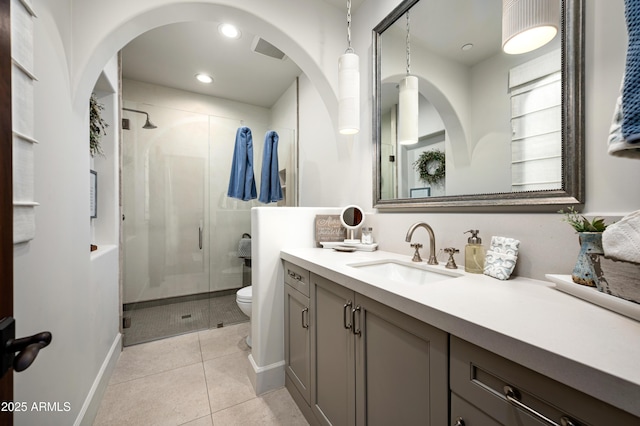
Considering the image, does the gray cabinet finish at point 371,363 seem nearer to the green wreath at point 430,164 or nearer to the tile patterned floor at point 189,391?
the tile patterned floor at point 189,391

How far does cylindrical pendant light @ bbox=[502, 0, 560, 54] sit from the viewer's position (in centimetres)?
91

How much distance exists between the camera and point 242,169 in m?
2.80

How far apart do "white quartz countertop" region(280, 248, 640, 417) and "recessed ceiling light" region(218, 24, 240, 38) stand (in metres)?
2.37

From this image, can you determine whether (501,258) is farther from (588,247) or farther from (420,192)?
(420,192)

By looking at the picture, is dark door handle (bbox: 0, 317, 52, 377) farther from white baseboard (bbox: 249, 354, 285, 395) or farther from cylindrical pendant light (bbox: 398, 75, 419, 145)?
cylindrical pendant light (bbox: 398, 75, 419, 145)

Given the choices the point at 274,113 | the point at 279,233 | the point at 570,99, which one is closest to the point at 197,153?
the point at 274,113

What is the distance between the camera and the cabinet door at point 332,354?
41.4 inches

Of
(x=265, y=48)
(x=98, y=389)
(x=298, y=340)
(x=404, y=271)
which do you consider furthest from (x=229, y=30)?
(x=98, y=389)

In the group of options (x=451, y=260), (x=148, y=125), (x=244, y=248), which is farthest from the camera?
(x=244, y=248)

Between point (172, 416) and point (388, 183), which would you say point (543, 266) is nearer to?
point (388, 183)

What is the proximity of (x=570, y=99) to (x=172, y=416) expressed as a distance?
240 centimetres

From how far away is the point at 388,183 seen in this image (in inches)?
66.1

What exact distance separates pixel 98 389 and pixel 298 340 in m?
1.25

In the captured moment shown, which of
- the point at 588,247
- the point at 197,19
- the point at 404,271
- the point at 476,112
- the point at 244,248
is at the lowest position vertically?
the point at 244,248
